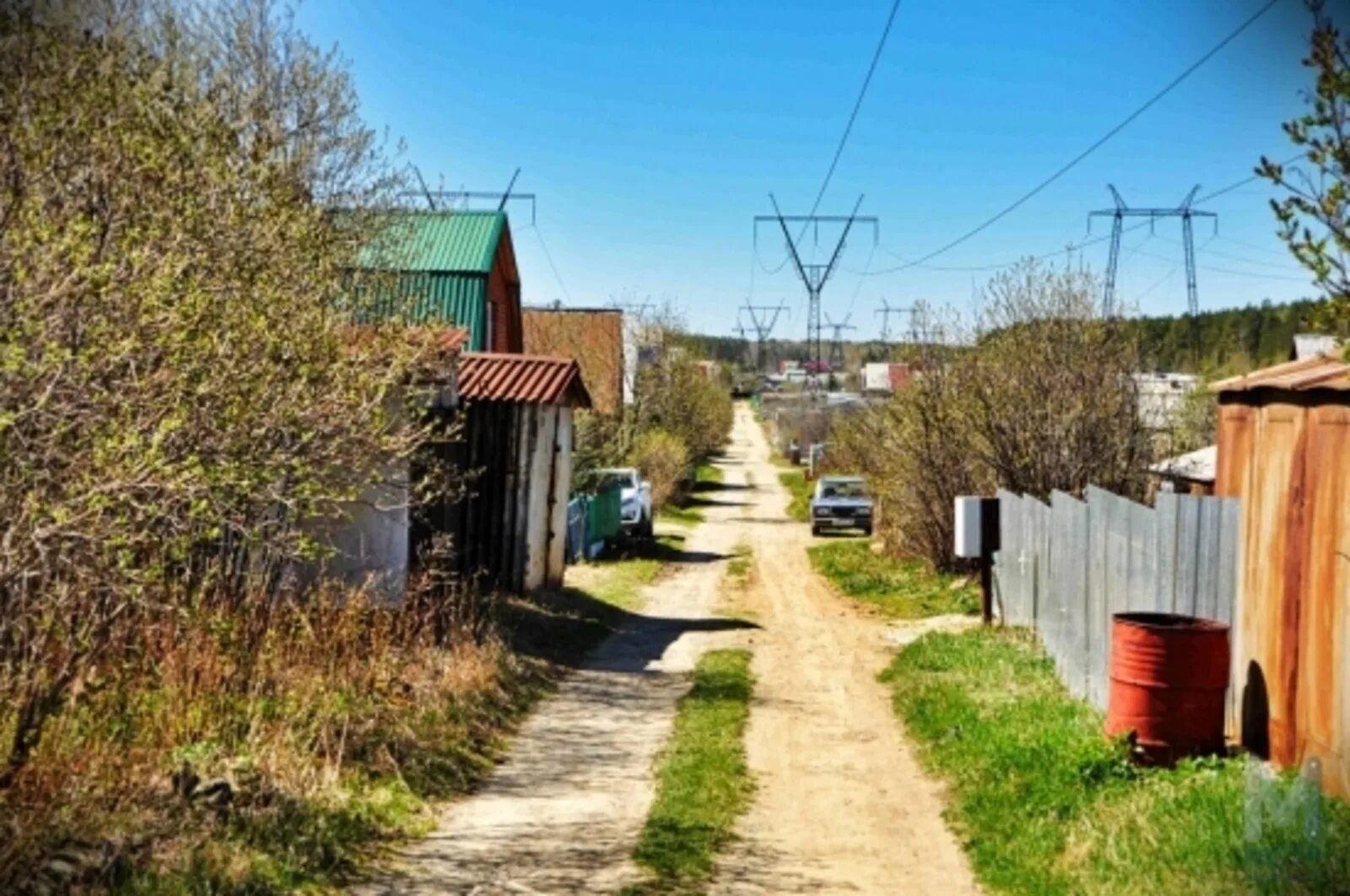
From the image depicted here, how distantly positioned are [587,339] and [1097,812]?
42.9 m

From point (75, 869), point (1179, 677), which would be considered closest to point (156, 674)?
point (75, 869)

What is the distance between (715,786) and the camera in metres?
9.53

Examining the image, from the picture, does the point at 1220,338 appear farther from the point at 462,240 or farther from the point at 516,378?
Result: the point at 516,378

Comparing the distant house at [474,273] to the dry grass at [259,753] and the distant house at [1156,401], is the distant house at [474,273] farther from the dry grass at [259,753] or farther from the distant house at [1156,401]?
the dry grass at [259,753]

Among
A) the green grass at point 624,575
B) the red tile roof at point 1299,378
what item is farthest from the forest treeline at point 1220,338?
the green grass at point 624,575

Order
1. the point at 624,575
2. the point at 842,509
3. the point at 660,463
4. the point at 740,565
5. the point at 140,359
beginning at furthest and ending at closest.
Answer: the point at 660,463 < the point at 842,509 < the point at 740,565 < the point at 624,575 < the point at 140,359

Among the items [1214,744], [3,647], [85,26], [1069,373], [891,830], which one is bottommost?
[891,830]

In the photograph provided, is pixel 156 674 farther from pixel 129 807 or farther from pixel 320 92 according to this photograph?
pixel 320 92

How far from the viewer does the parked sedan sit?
3575 cm

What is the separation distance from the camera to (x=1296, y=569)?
7984 mm

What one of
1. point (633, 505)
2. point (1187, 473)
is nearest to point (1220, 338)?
point (633, 505)

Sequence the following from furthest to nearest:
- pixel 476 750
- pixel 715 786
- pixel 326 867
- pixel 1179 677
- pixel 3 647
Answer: pixel 476 750
pixel 715 786
pixel 1179 677
pixel 326 867
pixel 3 647

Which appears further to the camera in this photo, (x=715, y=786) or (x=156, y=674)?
(x=715, y=786)

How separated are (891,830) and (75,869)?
4675mm
